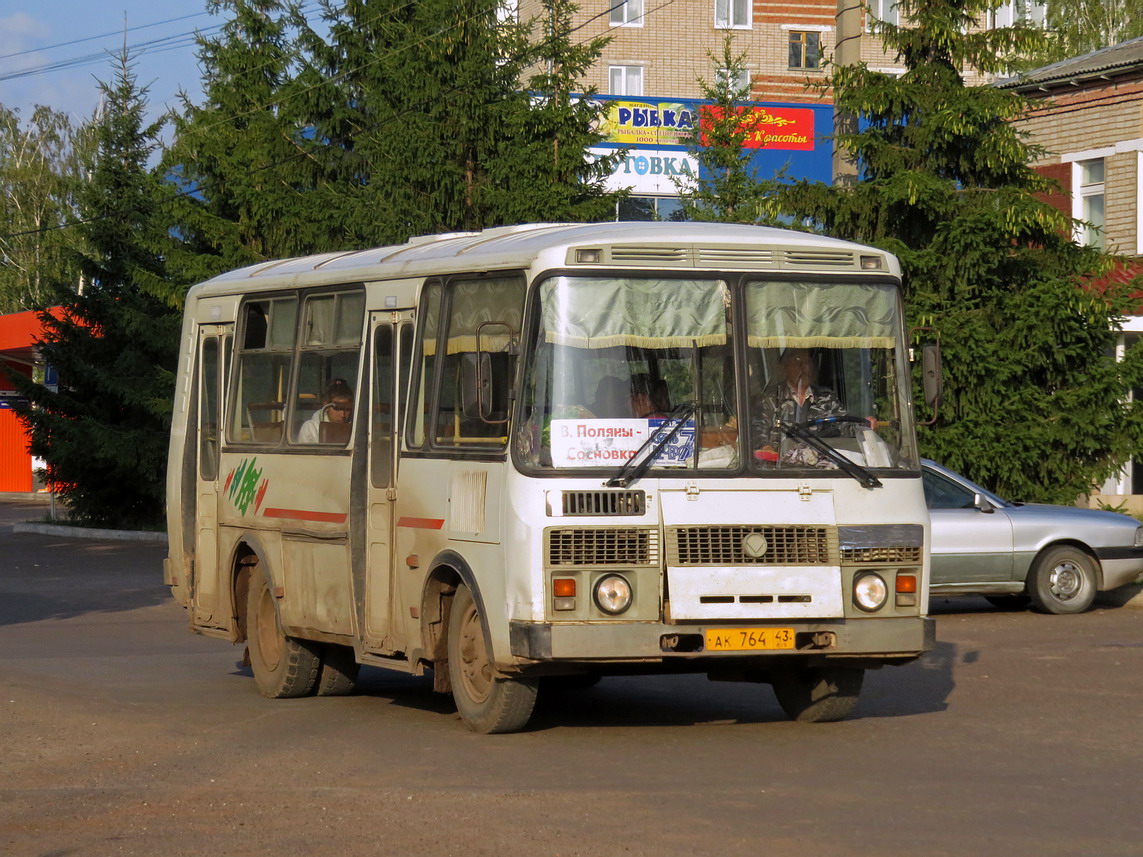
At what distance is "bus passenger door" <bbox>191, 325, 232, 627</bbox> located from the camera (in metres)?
13.4

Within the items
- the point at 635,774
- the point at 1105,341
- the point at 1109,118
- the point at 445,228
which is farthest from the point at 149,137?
the point at 635,774

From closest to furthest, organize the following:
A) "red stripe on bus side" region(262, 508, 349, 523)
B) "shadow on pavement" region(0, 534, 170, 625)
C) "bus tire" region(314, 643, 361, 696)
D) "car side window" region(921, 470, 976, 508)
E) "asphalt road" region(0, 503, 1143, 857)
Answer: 1. "asphalt road" region(0, 503, 1143, 857)
2. "red stripe on bus side" region(262, 508, 349, 523)
3. "bus tire" region(314, 643, 361, 696)
4. "car side window" region(921, 470, 976, 508)
5. "shadow on pavement" region(0, 534, 170, 625)

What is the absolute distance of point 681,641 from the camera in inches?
376

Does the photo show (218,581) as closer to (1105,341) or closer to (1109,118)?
(1105,341)

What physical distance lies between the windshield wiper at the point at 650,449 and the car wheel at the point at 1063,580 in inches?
351

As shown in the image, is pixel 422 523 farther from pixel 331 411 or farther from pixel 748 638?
pixel 748 638

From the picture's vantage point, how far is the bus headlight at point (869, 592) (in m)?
9.84

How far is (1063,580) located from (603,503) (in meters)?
9.50

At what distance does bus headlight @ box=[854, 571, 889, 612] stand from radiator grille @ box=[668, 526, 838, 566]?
0.66 ft

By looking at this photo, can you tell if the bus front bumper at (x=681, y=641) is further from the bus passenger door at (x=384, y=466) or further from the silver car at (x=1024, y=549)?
the silver car at (x=1024, y=549)

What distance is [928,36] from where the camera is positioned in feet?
75.4

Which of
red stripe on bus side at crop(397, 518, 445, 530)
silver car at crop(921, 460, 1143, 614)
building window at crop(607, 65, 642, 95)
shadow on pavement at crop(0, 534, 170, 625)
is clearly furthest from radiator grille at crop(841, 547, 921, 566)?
building window at crop(607, 65, 642, 95)

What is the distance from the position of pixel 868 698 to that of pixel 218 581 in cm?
467

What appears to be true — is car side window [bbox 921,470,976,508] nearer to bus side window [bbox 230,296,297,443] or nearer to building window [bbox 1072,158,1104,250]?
bus side window [bbox 230,296,297,443]
